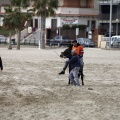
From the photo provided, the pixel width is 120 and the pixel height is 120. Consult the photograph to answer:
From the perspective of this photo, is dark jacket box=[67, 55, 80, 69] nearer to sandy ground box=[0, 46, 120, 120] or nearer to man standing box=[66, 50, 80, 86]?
man standing box=[66, 50, 80, 86]

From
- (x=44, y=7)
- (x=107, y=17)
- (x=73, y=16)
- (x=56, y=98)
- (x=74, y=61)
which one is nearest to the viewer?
(x=56, y=98)

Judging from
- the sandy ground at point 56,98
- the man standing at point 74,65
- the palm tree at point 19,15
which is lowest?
the sandy ground at point 56,98

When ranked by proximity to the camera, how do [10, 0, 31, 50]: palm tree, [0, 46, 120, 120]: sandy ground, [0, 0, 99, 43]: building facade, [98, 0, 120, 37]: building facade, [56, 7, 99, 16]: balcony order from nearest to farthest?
[0, 46, 120, 120]: sandy ground < [10, 0, 31, 50]: palm tree < [98, 0, 120, 37]: building facade < [0, 0, 99, 43]: building facade < [56, 7, 99, 16]: balcony

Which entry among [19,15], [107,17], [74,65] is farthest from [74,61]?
[107,17]

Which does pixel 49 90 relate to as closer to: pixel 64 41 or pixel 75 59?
pixel 75 59

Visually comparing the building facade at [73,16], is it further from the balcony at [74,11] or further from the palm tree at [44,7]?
the palm tree at [44,7]

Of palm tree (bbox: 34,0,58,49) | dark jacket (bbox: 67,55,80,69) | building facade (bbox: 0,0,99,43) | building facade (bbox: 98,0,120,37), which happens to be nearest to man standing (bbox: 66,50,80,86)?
dark jacket (bbox: 67,55,80,69)

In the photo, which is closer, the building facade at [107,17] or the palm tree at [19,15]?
the palm tree at [19,15]

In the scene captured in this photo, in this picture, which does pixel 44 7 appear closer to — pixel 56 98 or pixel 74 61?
pixel 74 61

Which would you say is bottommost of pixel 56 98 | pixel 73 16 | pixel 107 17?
pixel 56 98

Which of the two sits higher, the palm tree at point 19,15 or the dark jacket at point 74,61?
the palm tree at point 19,15

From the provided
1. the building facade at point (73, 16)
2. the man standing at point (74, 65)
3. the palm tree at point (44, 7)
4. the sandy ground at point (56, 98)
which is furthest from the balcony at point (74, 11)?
the man standing at point (74, 65)

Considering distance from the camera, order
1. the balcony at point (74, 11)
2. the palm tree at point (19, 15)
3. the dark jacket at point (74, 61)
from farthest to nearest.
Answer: the balcony at point (74, 11), the palm tree at point (19, 15), the dark jacket at point (74, 61)

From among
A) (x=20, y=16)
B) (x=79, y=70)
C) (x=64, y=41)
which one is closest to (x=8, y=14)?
(x=20, y=16)
